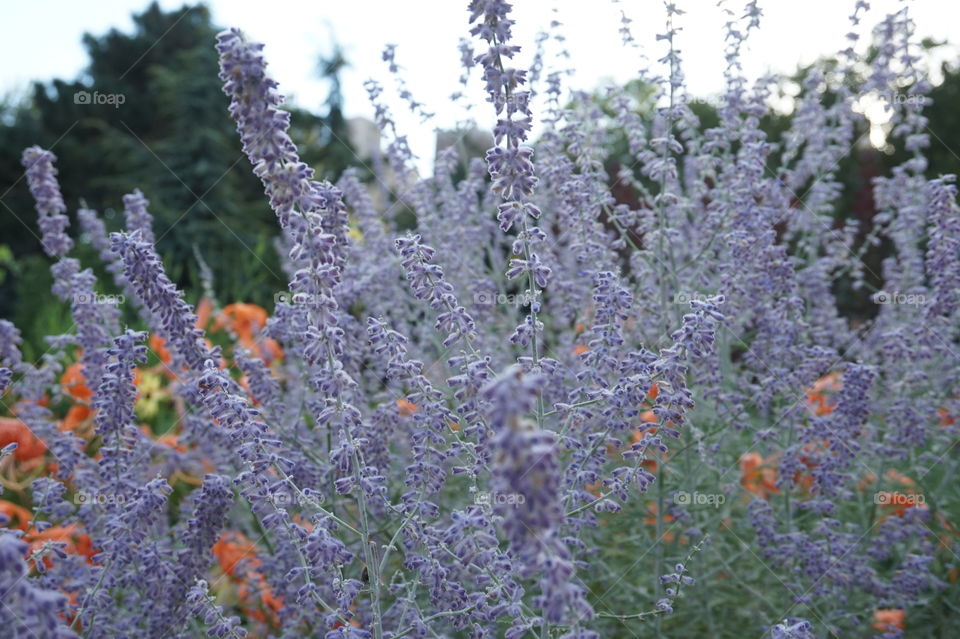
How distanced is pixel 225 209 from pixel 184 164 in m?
1.07

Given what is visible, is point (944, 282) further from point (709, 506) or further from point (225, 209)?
point (225, 209)

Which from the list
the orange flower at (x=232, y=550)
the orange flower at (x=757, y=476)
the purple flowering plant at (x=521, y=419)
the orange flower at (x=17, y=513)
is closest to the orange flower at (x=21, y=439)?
the purple flowering plant at (x=521, y=419)

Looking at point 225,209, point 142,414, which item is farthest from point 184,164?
point 142,414

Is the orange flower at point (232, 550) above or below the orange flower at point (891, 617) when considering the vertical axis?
below

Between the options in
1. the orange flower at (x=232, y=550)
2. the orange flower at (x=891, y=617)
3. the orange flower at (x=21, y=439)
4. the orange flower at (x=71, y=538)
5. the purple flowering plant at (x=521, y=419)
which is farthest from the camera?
the orange flower at (x=21, y=439)

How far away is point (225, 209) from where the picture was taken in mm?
15430

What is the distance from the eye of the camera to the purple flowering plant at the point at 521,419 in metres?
2.15

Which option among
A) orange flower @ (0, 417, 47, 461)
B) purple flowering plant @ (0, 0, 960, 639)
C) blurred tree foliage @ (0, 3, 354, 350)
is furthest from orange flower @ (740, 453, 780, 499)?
blurred tree foliage @ (0, 3, 354, 350)

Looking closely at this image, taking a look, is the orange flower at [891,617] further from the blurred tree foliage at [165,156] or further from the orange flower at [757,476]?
the blurred tree foliage at [165,156]

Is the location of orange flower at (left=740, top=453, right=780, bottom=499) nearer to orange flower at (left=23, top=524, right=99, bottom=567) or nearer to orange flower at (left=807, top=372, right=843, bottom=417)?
orange flower at (left=807, top=372, right=843, bottom=417)

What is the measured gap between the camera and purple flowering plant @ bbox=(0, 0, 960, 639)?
2.15 m

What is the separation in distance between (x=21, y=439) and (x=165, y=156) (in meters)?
12.1

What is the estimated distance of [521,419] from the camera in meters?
1.41

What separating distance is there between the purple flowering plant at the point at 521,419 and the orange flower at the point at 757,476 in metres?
0.03
